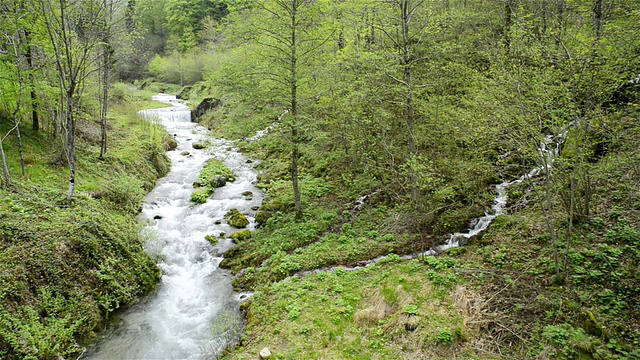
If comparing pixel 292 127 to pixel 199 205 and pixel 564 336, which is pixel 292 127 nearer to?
pixel 199 205

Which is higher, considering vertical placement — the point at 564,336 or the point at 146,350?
the point at 564,336

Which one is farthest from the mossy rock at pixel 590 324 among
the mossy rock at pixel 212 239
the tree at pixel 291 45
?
the mossy rock at pixel 212 239

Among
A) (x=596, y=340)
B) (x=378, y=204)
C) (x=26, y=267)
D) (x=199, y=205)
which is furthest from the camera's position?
(x=199, y=205)

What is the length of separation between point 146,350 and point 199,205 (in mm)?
8168

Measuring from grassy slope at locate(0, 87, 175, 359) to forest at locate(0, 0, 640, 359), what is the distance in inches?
2.1

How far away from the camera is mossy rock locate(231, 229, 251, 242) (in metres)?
12.6

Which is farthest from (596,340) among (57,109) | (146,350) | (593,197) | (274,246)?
(57,109)

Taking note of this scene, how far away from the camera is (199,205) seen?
607 inches

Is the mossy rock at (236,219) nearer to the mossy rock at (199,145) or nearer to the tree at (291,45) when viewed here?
the tree at (291,45)

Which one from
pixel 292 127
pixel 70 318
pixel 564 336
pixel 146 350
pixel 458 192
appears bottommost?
pixel 146 350

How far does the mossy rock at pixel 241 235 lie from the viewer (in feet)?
41.3

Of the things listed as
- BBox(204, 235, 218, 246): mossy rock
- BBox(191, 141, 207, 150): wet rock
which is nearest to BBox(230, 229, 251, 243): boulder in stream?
BBox(204, 235, 218, 246): mossy rock

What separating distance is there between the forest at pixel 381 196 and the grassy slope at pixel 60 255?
0.17ft

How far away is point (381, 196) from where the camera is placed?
42.2 ft
